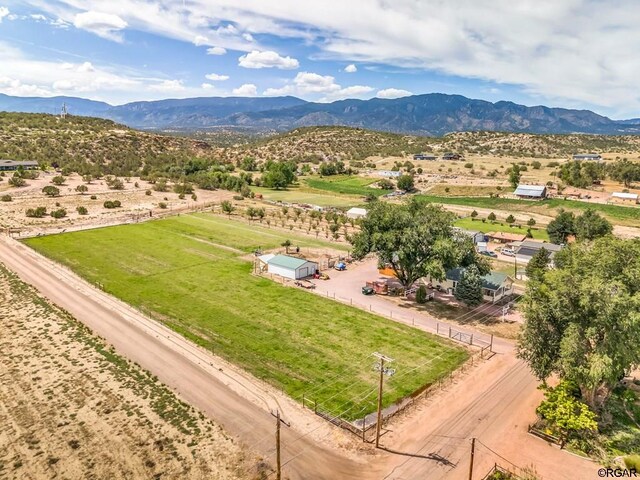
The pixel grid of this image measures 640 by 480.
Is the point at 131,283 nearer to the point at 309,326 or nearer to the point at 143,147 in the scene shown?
the point at 309,326

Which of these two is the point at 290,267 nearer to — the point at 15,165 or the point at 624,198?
the point at 624,198

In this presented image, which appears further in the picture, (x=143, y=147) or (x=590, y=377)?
(x=143, y=147)

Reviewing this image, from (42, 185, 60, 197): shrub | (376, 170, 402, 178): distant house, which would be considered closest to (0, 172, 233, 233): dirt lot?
(42, 185, 60, 197): shrub

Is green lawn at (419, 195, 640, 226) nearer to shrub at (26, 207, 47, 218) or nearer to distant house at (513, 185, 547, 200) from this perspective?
distant house at (513, 185, 547, 200)

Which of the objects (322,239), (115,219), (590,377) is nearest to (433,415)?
(590,377)

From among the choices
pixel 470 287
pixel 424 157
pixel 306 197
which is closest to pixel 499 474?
pixel 470 287
